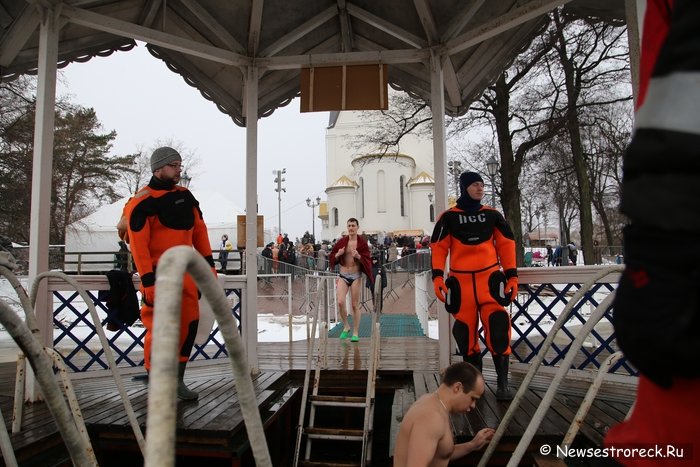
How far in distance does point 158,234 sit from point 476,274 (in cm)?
265

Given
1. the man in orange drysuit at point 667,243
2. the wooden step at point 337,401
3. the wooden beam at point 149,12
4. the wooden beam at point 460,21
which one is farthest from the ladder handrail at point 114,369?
the wooden beam at point 460,21

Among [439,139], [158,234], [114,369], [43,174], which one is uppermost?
[439,139]

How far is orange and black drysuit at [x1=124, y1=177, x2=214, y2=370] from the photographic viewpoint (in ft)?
11.4

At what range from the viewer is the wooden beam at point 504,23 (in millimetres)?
4082

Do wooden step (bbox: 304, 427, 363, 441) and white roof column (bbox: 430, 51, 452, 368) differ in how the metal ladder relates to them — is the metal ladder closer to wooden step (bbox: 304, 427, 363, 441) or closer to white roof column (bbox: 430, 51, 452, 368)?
wooden step (bbox: 304, 427, 363, 441)

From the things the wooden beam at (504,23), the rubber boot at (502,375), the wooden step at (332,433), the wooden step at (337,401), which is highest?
the wooden beam at (504,23)

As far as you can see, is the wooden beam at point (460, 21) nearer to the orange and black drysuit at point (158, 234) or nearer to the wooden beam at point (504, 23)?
the wooden beam at point (504, 23)

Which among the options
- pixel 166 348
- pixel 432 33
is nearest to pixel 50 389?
pixel 166 348

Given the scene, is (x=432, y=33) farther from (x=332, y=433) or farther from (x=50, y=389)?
(x=50, y=389)

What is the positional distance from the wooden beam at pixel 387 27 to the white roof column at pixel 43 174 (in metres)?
3.03

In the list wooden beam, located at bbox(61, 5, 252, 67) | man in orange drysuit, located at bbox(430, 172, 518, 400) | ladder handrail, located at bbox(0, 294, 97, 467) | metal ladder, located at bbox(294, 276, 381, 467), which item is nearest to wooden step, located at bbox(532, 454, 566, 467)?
man in orange drysuit, located at bbox(430, 172, 518, 400)

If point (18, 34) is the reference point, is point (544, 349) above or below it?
below

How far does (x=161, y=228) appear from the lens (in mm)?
3639

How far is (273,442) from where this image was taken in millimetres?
4047
